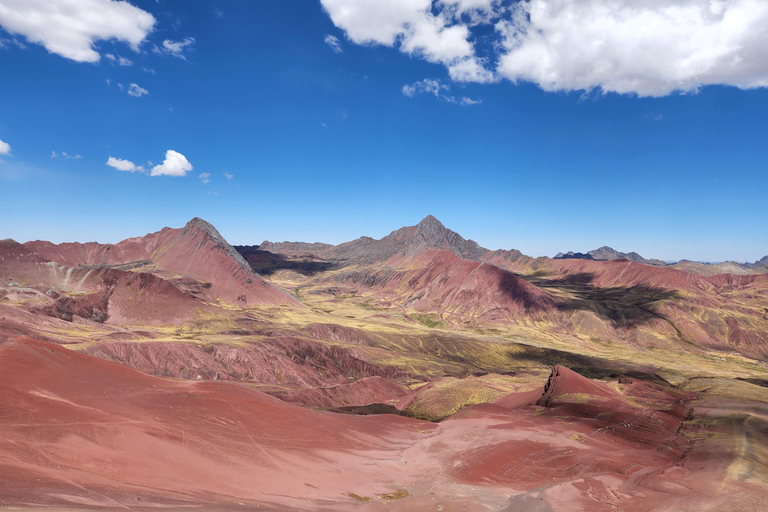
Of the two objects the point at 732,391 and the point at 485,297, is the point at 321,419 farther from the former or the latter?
the point at 485,297

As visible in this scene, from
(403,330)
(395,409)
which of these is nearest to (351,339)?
(403,330)

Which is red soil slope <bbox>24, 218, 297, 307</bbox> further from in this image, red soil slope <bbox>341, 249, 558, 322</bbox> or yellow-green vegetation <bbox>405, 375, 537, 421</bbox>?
yellow-green vegetation <bbox>405, 375, 537, 421</bbox>

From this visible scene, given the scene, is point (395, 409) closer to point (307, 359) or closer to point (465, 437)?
point (465, 437)

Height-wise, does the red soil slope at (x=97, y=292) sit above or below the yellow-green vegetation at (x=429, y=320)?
above

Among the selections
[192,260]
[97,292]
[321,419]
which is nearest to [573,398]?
[321,419]

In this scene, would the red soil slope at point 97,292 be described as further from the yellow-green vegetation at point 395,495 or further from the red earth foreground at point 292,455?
the yellow-green vegetation at point 395,495

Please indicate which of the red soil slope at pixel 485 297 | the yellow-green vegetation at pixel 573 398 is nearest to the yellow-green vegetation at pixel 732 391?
the yellow-green vegetation at pixel 573 398
